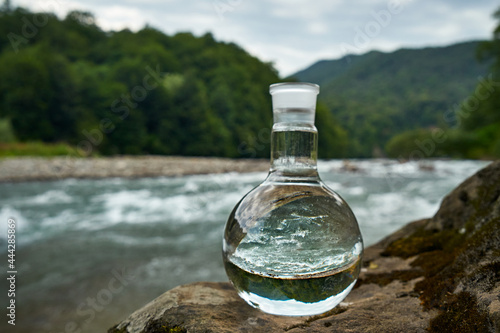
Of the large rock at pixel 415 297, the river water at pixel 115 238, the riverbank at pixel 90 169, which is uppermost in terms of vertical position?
the large rock at pixel 415 297

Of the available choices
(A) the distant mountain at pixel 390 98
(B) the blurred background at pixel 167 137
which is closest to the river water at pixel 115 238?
(B) the blurred background at pixel 167 137

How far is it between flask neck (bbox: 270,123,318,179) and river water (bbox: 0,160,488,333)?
12.7 ft

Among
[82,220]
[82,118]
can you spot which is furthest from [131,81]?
[82,220]

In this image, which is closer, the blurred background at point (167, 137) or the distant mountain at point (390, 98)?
the blurred background at point (167, 137)

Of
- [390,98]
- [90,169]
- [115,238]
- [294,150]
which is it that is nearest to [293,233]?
[294,150]

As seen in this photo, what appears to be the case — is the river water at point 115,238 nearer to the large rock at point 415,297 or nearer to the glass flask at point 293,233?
the large rock at point 415,297

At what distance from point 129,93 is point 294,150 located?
45.5 metres

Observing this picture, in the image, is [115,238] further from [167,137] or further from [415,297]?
[167,137]

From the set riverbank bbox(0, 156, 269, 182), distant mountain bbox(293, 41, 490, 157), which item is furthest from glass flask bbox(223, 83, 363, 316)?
distant mountain bbox(293, 41, 490, 157)

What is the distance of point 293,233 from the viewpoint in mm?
1096

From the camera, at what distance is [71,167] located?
20422 millimetres

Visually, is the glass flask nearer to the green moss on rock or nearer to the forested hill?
the green moss on rock

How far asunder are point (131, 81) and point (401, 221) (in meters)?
41.8

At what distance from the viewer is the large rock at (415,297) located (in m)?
0.96
